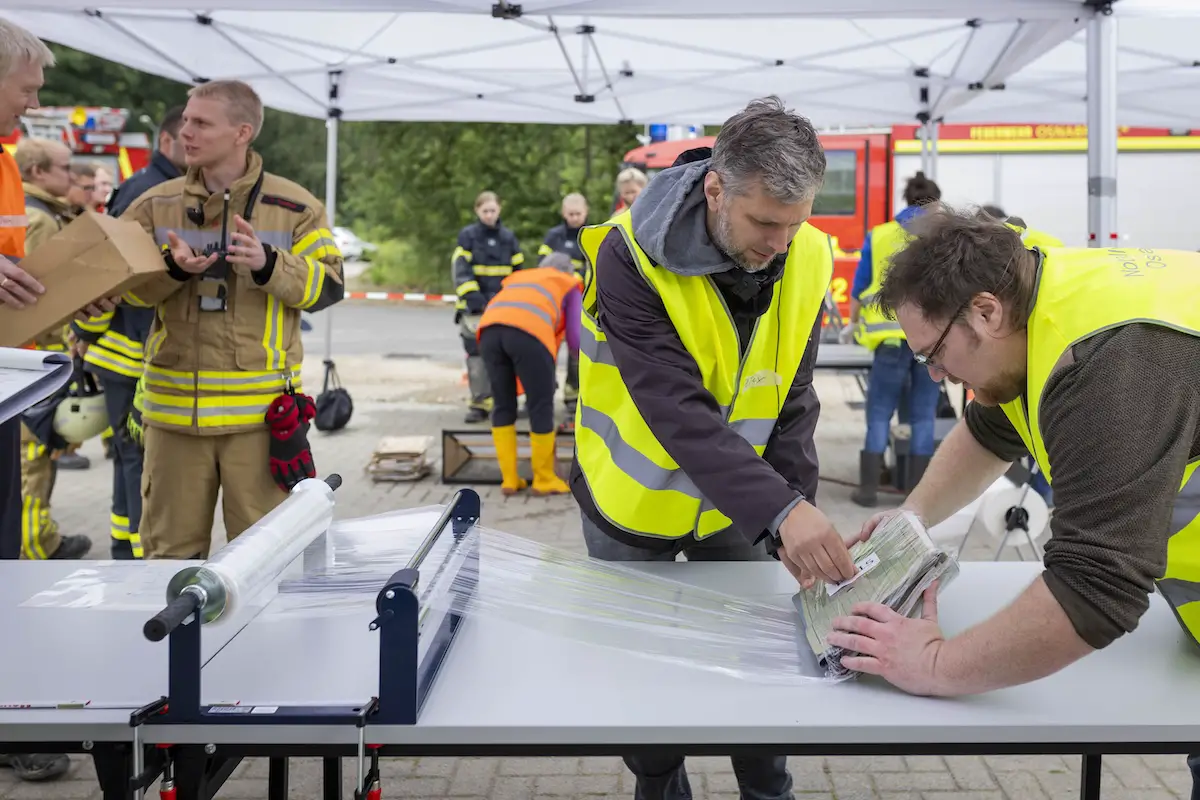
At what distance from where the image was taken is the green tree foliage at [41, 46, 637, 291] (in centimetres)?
2120

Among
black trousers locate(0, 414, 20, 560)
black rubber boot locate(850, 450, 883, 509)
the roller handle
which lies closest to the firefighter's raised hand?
black trousers locate(0, 414, 20, 560)

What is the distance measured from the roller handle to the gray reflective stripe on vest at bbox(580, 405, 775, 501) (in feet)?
3.25

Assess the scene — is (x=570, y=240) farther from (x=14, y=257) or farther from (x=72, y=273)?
(x=72, y=273)

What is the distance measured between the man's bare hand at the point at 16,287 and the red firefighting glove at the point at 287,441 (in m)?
0.74

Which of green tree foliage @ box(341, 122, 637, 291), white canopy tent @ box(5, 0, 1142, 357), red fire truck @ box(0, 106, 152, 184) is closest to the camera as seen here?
white canopy tent @ box(5, 0, 1142, 357)

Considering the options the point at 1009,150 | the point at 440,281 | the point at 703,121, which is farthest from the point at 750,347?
the point at 440,281

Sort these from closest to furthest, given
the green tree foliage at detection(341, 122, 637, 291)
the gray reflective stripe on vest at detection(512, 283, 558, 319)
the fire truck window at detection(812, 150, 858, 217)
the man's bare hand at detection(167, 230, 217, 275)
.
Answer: the man's bare hand at detection(167, 230, 217, 275)
the gray reflective stripe on vest at detection(512, 283, 558, 319)
the fire truck window at detection(812, 150, 858, 217)
the green tree foliage at detection(341, 122, 637, 291)

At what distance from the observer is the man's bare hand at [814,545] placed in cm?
185

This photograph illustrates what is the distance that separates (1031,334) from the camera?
5.36ft

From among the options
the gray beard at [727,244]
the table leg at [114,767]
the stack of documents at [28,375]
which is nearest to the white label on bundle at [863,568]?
the gray beard at [727,244]

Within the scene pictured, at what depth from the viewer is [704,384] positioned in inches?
88.2

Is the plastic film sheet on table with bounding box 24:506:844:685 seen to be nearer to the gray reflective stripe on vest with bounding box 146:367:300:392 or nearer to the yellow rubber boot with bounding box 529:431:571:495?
the gray reflective stripe on vest with bounding box 146:367:300:392

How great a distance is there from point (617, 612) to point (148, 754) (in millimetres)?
840

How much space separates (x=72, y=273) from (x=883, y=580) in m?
2.21
